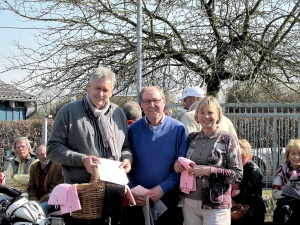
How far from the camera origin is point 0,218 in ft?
13.5

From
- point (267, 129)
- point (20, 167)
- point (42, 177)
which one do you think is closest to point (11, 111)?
point (20, 167)

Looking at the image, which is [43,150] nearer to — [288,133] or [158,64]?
[158,64]

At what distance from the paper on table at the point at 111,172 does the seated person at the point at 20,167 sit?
3.62 metres

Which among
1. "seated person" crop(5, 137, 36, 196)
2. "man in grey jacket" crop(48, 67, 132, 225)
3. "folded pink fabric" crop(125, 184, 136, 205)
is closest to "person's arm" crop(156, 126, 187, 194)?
"folded pink fabric" crop(125, 184, 136, 205)

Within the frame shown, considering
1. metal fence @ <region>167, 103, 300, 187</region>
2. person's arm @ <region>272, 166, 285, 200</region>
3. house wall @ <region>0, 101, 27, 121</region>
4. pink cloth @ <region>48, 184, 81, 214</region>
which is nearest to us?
pink cloth @ <region>48, 184, 81, 214</region>

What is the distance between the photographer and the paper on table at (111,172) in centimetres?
332

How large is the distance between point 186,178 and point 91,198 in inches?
31.0

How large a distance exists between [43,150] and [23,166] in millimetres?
710

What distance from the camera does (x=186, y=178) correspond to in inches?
145

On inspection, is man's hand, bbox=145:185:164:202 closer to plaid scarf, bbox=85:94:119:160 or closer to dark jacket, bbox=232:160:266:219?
plaid scarf, bbox=85:94:119:160

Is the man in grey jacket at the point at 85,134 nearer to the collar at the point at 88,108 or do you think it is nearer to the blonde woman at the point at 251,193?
the collar at the point at 88,108

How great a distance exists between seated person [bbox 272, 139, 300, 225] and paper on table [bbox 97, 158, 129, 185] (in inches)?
91.0

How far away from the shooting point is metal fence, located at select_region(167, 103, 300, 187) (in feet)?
24.3

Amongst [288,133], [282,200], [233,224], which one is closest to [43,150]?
[233,224]
